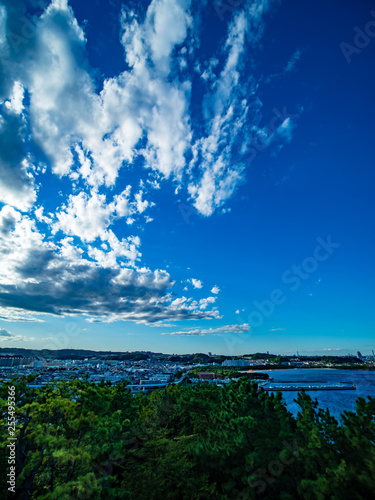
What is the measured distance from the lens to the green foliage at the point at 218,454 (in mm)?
7441

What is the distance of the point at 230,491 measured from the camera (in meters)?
10.8

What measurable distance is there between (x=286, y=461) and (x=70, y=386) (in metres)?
11.0

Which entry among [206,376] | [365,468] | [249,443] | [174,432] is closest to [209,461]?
[249,443]

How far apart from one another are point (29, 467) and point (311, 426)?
439 inches

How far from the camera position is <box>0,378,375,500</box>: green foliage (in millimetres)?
7441

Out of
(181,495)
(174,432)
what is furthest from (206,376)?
(181,495)

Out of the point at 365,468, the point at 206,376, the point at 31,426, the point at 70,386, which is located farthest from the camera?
the point at 206,376

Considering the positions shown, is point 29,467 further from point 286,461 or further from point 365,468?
point 365,468

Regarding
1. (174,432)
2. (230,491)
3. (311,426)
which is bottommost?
(174,432)

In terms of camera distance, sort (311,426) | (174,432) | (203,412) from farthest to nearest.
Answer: (174,432) → (203,412) → (311,426)

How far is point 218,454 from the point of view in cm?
1138

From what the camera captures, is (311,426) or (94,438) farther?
(94,438)

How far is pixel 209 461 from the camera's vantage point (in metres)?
12.0

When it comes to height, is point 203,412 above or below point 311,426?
below
